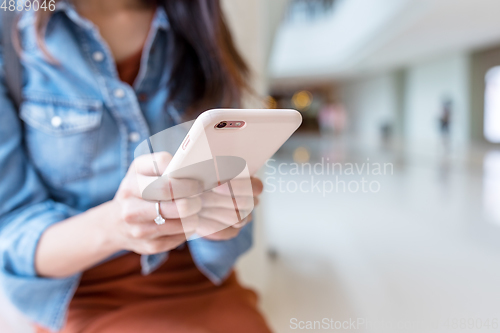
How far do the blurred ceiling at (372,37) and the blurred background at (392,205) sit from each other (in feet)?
0.09

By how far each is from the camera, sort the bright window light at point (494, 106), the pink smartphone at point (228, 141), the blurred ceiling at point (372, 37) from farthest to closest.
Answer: the blurred ceiling at point (372, 37) → the bright window light at point (494, 106) → the pink smartphone at point (228, 141)

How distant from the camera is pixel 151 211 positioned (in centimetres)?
26

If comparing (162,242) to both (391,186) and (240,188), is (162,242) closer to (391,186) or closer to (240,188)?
(240,188)

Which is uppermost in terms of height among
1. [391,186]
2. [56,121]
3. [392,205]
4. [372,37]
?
[372,37]

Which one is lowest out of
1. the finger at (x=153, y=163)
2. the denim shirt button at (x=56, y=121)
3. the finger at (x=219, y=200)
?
the finger at (x=219, y=200)

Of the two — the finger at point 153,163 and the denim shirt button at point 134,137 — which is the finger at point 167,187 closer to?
the finger at point 153,163

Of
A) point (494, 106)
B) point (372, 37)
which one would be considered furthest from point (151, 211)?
point (372, 37)

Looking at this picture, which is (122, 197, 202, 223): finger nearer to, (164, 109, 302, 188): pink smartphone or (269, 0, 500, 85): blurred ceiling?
(164, 109, 302, 188): pink smartphone

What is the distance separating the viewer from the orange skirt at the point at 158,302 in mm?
355

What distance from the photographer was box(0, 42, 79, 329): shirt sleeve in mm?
334

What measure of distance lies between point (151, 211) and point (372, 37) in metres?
5.25

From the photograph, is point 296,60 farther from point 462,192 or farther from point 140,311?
point 140,311

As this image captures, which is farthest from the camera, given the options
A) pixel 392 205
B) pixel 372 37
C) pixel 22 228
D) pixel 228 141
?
pixel 372 37

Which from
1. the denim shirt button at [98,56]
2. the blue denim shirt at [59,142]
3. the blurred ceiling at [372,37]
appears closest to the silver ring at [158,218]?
the blue denim shirt at [59,142]
